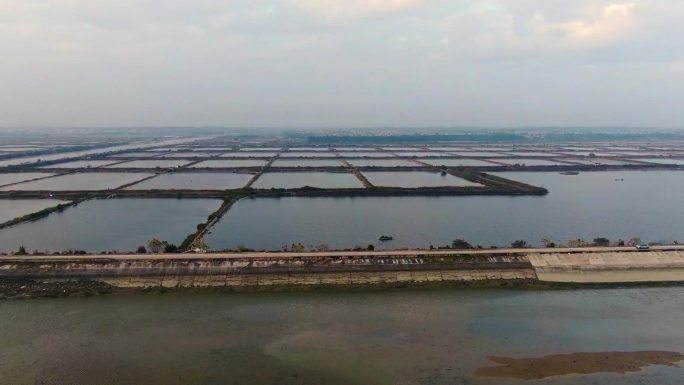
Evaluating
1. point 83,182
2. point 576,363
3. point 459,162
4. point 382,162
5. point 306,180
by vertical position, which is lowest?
point 576,363

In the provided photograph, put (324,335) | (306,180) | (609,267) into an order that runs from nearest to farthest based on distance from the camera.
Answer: (324,335) < (609,267) < (306,180)

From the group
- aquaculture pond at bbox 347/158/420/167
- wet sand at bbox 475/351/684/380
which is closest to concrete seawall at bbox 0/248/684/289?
wet sand at bbox 475/351/684/380

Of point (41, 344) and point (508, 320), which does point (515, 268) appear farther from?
point (41, 344)

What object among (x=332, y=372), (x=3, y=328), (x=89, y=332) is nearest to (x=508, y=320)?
(x=332, y=372)

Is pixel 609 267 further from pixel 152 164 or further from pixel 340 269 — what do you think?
pixel 152 164

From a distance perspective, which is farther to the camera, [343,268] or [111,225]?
[111,225]

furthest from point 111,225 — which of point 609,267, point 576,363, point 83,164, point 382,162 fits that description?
point 382,162
